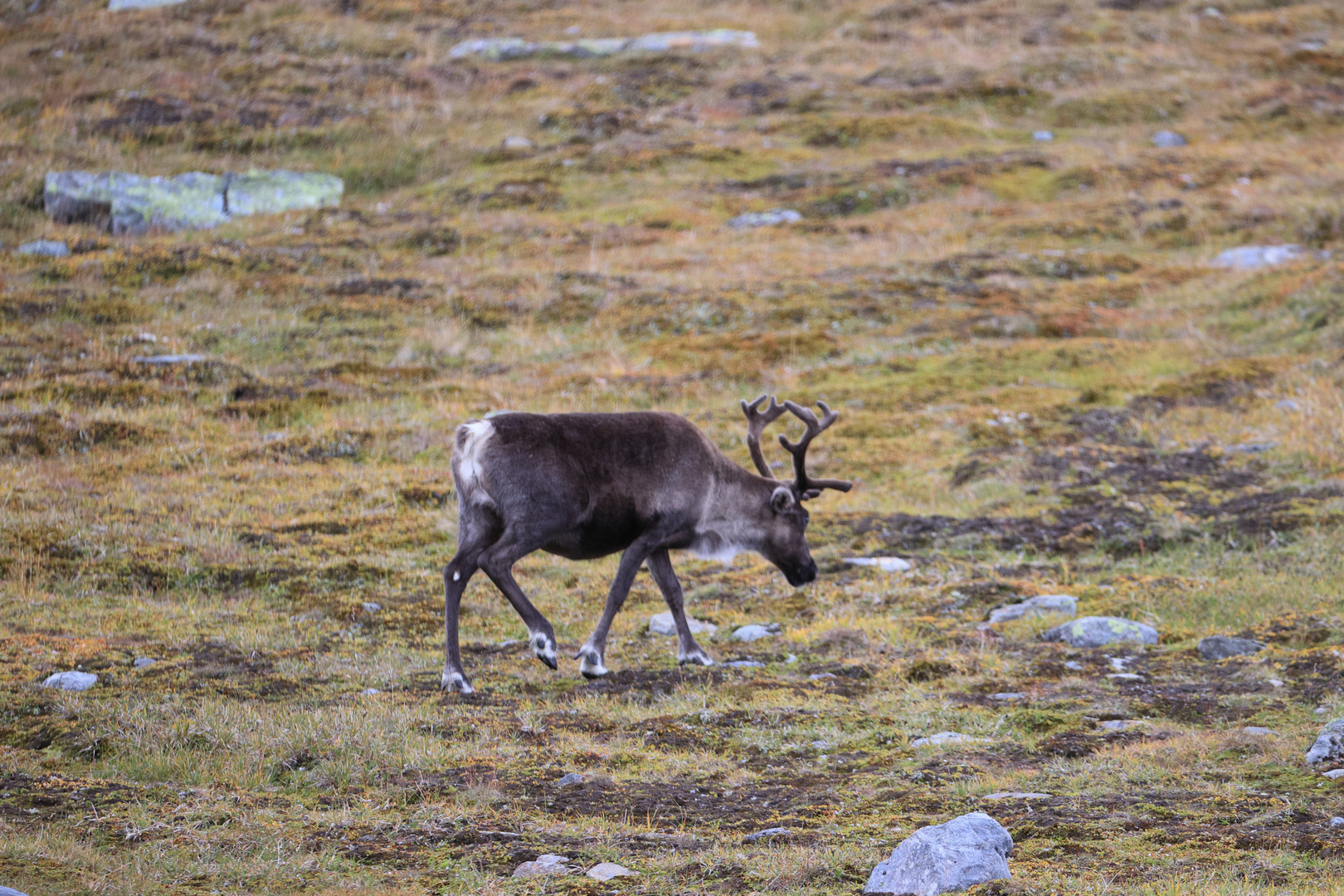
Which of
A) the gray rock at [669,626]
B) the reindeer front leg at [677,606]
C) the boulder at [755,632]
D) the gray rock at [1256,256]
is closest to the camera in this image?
the reindeer front leg at [677,606]

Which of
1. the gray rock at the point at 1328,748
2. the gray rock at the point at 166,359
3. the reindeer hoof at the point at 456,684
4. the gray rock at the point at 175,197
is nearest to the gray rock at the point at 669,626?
the reindeer hoof at the point at 456,684

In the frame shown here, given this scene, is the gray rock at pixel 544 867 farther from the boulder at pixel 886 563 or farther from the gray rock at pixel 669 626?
the boulder at pixel 886 563

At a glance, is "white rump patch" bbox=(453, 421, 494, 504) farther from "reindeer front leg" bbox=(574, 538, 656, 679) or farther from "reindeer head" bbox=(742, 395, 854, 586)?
"reindeer head" bbox=(742, 395, 854, 586)

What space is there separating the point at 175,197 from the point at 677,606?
28.9 metres

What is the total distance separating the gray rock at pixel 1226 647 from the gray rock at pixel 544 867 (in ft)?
21.2

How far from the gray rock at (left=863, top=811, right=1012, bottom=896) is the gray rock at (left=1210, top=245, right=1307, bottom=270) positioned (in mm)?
27427

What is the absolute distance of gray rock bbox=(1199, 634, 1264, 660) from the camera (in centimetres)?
1023

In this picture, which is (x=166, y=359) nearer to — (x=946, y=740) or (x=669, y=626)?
(x=669, y=626)

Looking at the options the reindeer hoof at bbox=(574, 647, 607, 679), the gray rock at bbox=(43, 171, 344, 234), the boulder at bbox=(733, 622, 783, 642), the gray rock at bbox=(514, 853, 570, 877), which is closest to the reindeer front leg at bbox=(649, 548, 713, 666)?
the boulder at bbox=(733, 622, 783, 642)

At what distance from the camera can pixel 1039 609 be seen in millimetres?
11930

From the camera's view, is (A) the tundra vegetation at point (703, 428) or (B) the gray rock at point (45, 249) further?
(B) the gray rock at point (45, 249)

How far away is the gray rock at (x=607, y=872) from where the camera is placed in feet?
19.7

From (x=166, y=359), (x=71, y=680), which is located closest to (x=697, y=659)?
(x=71, y=680)

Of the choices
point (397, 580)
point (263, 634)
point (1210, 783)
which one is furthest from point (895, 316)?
point (1210, 783)
